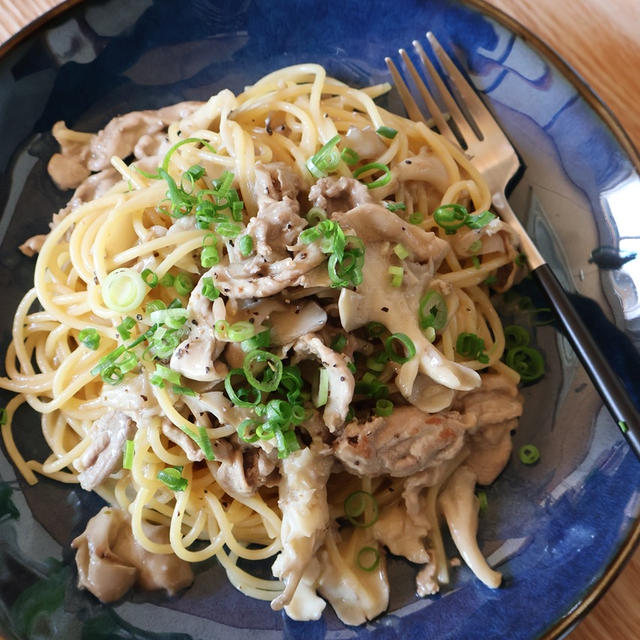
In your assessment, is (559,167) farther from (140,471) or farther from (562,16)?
(140,471)

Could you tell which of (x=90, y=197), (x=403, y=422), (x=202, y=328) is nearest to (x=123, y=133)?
(x=90, y=197)

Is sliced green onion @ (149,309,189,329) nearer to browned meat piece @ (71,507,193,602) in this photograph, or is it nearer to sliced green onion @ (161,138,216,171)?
sliced green onion @ (161,138,216,171)

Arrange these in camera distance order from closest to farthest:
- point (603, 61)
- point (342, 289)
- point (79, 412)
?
point (342, 289) → point (79, 412) → point (603, 61)

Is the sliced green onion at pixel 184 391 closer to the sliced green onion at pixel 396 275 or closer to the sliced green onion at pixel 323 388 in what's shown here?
the sliced green onion at pixel 323 388

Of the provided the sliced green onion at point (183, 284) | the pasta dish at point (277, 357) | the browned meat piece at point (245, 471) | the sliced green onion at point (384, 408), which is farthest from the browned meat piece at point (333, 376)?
the sliced green onion at point (183, 284)

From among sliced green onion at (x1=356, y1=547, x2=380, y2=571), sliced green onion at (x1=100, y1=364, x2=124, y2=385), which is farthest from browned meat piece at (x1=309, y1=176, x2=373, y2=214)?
sliced green onion at (x1=356, y1=547, x2=380, y2=571)
